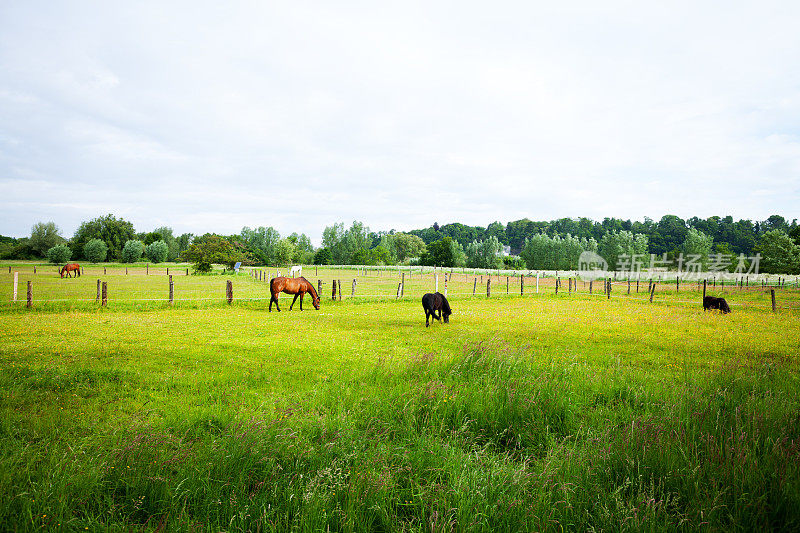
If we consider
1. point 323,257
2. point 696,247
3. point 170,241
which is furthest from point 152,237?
point 696,247

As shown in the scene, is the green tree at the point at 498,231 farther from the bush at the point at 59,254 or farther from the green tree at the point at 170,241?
the bush at the point at 59,254

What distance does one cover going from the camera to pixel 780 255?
61.9 metres

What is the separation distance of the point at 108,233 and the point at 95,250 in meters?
9.73

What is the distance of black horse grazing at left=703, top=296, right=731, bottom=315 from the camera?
21.4 m

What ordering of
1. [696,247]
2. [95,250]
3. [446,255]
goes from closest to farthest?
[696,247] < [95,250] < [446,255]

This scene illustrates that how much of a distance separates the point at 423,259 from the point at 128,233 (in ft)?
260

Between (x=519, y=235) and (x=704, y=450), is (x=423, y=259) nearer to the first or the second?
(x=519, y=235)

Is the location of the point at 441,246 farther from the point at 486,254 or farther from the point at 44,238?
the point at 44,238

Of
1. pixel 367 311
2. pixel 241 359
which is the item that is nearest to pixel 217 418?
pixel 241 359

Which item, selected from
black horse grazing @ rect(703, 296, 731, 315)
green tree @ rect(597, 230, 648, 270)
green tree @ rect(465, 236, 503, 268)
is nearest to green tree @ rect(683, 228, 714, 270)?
green tree @ rect(597, 230, 648, 270)

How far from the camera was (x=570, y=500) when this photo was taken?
131 inches

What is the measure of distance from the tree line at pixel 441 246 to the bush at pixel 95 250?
0.08 meters

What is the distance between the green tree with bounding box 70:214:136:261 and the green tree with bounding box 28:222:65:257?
10.3ft

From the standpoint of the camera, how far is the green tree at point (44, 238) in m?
81.8
